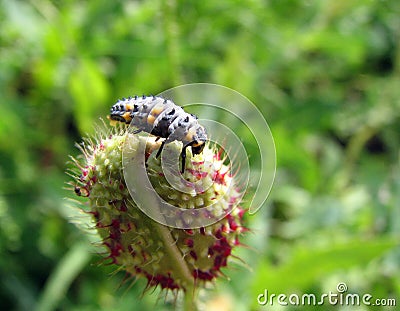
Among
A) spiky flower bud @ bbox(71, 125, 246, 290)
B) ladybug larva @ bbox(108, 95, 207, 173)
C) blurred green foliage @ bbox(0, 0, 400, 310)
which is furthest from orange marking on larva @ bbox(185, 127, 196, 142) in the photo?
blurred green foliage @ bbox(0, 0, 400, 310)

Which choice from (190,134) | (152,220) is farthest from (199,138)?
(152,220)

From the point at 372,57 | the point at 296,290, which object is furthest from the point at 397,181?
the point at 372,57

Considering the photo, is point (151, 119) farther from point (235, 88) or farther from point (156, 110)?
point (235, 88)

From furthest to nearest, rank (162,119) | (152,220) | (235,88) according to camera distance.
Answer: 1. (235,88)
2. (152,220)
3. (162,119)

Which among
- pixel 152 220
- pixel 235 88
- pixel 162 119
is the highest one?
pixel 235 88

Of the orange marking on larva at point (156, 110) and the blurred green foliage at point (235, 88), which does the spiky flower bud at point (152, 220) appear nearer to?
the orange marking on larva at point (156, 110)

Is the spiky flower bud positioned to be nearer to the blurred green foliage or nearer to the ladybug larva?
the ladybug larva
